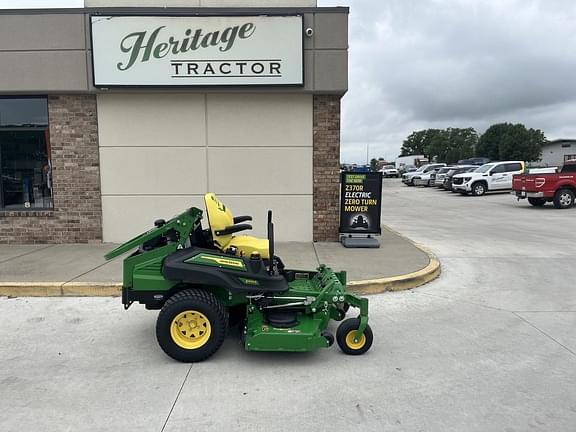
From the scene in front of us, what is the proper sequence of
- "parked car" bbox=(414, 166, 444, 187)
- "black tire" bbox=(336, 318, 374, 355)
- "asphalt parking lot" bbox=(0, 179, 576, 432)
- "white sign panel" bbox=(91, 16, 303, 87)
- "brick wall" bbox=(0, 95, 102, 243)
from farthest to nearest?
"parked car" bbox=(414, 166, 444, 187), "brick wall" bbox=(0, 95, 102, 243), "white sign panel" bbox=(91, 16, 303, 87), "black tire" bbox=(336, 318, 374, 355), "asphalt parking lot" bbox=(0, 179, 576, 432)

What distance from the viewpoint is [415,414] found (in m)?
3.21

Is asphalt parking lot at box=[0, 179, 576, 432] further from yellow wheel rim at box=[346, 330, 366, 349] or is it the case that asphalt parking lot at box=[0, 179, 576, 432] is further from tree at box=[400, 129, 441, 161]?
tree at box=[400, 129, 441, 161]

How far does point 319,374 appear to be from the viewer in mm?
3834

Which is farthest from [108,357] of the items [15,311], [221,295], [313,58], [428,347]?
[313,58]

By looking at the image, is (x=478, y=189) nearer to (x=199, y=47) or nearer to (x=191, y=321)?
(x=199, y=47)

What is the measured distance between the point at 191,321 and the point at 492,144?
107 metres

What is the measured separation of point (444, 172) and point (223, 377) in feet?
112

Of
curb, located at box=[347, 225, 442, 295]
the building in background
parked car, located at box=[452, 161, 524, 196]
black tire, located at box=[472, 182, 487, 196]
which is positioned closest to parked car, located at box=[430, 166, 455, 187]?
parked car, located at box=[452, 161, 524, 196]

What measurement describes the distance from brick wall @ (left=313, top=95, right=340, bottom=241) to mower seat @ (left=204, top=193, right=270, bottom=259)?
15.4 ft

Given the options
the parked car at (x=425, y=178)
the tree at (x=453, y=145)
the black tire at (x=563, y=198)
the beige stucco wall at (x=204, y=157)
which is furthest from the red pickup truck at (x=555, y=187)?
the tree at (x=453, y=145)

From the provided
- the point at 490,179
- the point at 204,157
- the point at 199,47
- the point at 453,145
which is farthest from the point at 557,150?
the point at 199,47

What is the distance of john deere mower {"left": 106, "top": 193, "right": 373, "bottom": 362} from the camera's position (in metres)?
4.00

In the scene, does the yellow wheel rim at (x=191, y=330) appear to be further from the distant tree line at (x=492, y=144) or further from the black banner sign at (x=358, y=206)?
the distant tree line at (x=492, y=144)

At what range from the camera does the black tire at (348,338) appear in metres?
4.18
